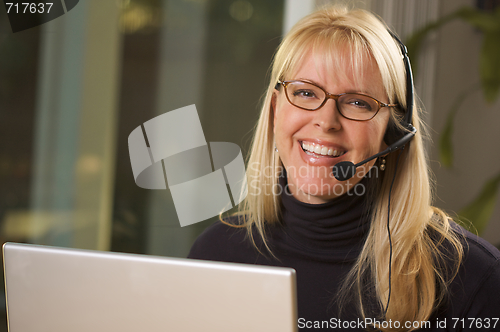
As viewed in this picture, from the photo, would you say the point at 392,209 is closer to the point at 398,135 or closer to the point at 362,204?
the point at 362,204

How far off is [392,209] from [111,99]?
150 centimetres

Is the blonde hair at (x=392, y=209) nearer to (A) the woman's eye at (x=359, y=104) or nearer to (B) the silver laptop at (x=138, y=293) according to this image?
(A) the woman's eye at (x=359, y=104)

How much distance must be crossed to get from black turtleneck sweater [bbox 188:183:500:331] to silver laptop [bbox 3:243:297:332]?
631 mm

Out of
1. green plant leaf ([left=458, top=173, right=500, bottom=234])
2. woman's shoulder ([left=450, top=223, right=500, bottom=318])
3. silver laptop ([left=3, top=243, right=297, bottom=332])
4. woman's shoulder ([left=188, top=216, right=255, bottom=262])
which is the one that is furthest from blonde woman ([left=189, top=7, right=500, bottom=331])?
green plant leaf ([left=458, top=173, right=500, bottom=234])

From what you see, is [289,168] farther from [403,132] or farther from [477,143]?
[477,143]

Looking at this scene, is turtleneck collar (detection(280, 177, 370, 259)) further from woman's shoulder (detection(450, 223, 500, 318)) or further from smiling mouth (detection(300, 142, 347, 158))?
woman's shoulder (detection(450, 223, 500, 318))

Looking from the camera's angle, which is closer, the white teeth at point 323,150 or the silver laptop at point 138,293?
the silver laptop at point 138,293

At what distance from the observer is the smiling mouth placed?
1.03m

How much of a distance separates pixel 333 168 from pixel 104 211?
4.74 ft

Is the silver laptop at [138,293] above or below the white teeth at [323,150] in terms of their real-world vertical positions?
below

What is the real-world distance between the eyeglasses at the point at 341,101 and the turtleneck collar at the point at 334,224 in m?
0.19

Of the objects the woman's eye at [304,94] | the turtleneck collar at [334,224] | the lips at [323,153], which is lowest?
the turtleneck collar at [334,224]

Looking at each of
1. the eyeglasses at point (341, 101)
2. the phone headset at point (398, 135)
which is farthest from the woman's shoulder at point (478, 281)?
the eyeglasses at point (341, 101)

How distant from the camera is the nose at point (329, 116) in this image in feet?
3.33
